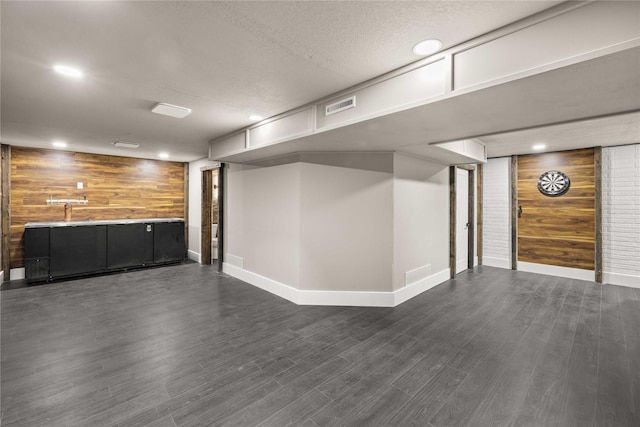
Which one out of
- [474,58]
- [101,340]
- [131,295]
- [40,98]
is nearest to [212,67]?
[474,58]

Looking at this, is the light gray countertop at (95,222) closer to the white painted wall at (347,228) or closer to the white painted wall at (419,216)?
the white painted wall at (347,228)

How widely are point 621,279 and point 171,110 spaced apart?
22.6 feet

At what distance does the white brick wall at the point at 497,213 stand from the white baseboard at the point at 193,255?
627 cm

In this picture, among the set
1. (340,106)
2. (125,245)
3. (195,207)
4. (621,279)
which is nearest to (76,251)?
(125,245)

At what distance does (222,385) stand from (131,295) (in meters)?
2.88

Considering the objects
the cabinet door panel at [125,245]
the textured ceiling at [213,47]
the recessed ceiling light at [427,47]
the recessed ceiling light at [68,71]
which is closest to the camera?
the textured ceiling at [213,47]

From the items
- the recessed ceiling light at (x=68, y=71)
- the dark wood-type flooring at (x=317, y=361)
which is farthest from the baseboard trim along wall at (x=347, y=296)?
the recessed ceiling light at (x=68, y=71)

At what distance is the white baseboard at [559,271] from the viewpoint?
497 centimetres

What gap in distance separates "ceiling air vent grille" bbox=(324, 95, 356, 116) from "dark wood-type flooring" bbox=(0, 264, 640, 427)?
7.14ft

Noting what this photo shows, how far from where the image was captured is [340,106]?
2.59 meters

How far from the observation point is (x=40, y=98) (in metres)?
2.74

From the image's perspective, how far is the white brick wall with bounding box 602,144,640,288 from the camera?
181 inches

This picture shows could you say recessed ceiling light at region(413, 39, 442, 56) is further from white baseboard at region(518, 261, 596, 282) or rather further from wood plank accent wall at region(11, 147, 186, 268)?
wood plank accent wall at region(11, 147, 186, 268)

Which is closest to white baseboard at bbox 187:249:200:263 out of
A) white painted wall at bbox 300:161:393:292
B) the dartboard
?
white painted wall at bbox 300:161:393:292
